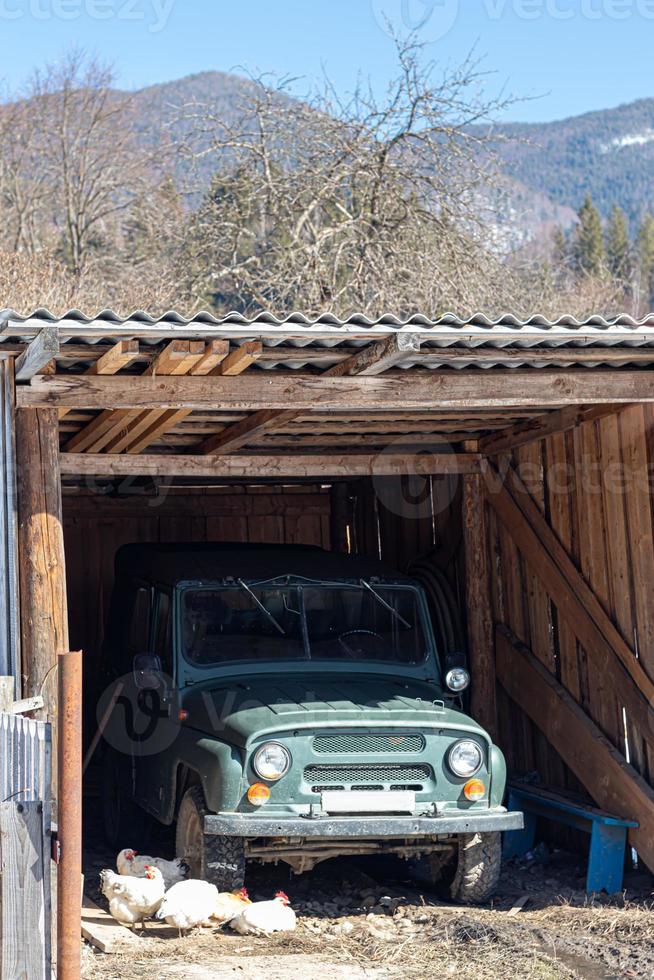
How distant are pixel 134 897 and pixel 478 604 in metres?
4.05

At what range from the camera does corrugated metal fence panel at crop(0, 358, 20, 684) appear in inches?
225

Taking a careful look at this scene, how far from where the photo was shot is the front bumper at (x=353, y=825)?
5.82 meters

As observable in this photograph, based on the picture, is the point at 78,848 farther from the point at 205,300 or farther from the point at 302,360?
the point at 205,300

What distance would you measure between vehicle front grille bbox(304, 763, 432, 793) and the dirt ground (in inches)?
27.8

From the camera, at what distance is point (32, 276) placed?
18438mm

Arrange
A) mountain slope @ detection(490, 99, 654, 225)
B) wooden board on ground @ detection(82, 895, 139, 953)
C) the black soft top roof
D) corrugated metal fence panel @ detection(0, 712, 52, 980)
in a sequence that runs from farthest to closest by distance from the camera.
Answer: mountain slope @ detection(490, 99, 654, 225)
the black soft top roof
wooden board on ground @ detection(82, 895, 139, 953)
corrugated metal fence panel @ detection(0, 712, 52, 980)

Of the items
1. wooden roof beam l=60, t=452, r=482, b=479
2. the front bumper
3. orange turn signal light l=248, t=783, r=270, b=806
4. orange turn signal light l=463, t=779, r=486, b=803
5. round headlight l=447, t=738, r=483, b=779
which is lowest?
the front bumper

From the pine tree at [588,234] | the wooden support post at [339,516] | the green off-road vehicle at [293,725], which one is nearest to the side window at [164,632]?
the green off-road vehicle at [293,725]

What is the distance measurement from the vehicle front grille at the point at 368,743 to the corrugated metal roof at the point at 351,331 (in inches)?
77.9

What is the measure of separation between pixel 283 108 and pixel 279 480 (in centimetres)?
998

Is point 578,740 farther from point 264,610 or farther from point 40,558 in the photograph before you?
point 40,558

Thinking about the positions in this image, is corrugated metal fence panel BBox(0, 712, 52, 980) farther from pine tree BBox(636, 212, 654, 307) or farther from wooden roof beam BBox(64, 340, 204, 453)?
pine tree BBox(636, 212, 654, 307)

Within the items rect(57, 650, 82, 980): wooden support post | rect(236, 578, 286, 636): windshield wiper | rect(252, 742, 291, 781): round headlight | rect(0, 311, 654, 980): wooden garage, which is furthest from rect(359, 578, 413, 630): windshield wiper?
rect(57, 650, 82, 980): wooden support post

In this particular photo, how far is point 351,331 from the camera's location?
551 cm
